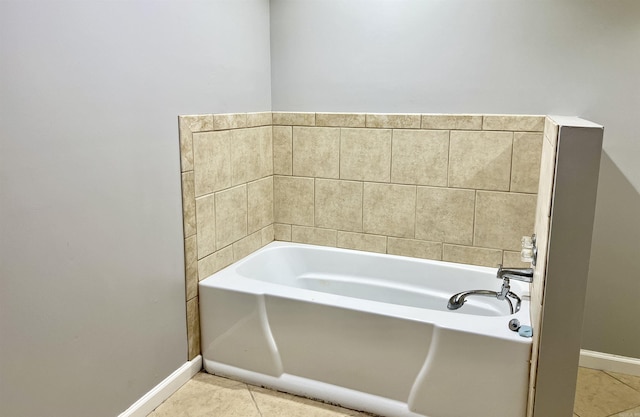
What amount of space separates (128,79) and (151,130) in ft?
0.76

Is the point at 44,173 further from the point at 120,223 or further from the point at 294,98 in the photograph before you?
the point at 294,98

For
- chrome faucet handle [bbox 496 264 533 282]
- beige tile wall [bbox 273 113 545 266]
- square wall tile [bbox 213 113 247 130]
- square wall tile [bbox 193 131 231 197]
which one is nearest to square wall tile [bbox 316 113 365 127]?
beige tile wall [bbox 273 113 545 266]

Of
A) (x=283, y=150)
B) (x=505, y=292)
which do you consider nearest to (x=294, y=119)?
(x=283, y=150)

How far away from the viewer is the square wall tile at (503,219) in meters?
2.51

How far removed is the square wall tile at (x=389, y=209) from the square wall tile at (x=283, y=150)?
1.65ft

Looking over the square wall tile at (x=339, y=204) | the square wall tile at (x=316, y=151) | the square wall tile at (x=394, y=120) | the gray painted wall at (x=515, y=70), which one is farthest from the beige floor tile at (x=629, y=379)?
the square wall tile at (x=316, y=151)

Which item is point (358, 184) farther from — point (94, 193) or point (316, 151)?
point (94, 193)

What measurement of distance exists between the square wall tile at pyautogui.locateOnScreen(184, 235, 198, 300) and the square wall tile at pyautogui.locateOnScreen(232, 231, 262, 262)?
13.1 inches

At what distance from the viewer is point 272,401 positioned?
2.24m

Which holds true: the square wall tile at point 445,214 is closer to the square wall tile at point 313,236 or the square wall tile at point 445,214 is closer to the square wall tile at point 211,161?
the square wall tile at point 313,236

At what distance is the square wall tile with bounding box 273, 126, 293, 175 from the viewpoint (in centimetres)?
297

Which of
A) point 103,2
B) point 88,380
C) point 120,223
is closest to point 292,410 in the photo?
point 88,380

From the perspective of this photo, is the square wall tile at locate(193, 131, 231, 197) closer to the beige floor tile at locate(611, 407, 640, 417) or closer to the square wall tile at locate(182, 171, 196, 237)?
the square wall tile at locate(182, 171, 196, 237)

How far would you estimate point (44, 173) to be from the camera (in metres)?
1.60
